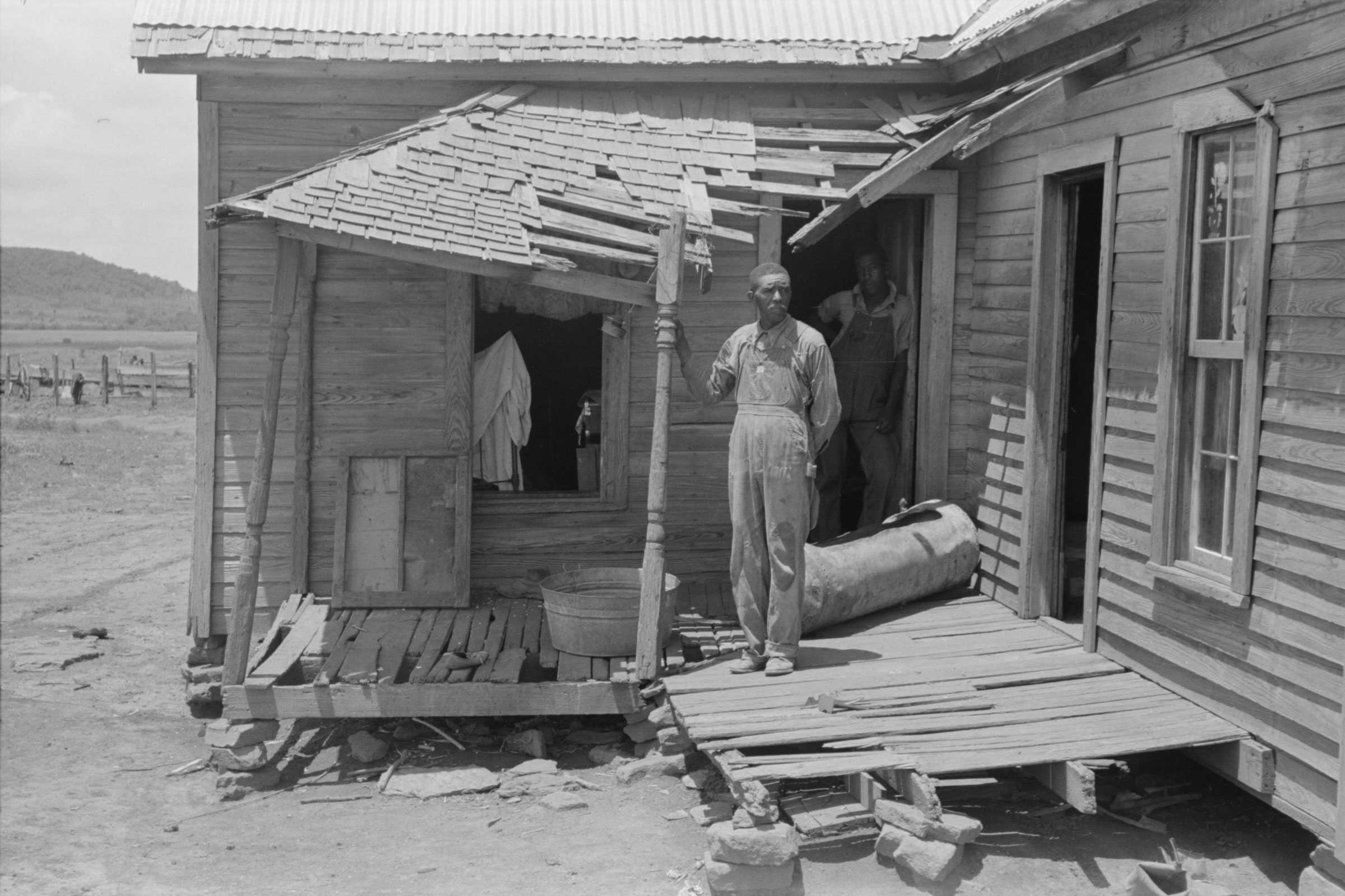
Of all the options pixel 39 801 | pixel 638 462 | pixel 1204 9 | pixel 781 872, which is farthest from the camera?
pixel 638 462

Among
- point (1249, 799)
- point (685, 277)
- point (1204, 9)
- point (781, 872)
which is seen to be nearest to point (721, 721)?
point (781, 872)

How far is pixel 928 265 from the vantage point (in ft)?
32.6

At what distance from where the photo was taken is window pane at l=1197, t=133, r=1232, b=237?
6.66m

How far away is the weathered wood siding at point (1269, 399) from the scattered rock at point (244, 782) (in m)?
5.02

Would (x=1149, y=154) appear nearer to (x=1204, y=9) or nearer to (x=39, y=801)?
(x=1204, y=9)

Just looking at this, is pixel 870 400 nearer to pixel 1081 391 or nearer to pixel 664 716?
pixel 1081 391

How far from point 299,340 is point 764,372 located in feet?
11.6

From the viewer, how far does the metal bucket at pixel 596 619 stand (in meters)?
8.18

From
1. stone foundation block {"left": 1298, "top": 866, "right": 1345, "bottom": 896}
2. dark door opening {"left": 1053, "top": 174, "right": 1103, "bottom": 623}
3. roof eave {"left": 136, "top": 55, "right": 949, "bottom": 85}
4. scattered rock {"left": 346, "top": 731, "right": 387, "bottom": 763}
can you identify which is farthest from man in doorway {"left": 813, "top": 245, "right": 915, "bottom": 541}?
stone foundation block {"left": 1298, "top": 866, "right": 1345, "bottom": 896}

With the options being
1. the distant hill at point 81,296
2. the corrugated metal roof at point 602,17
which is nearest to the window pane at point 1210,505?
the corrugated metal roof at point 602,17

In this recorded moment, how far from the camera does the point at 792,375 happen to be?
7336 millimetres

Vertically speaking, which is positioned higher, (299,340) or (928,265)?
(928,265)

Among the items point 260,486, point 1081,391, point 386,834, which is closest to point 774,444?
point 386,834

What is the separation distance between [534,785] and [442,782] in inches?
22.4
